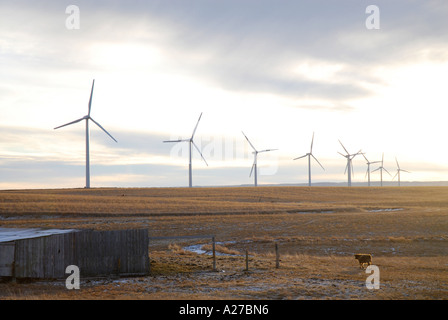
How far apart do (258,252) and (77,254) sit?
Result: 15.2 metres

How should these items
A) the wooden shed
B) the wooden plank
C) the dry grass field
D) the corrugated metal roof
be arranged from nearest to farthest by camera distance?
the dry grass field < the wooden plank < the wooden shed < the corrugated metal roof

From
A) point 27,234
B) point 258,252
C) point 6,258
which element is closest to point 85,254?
point 6,258

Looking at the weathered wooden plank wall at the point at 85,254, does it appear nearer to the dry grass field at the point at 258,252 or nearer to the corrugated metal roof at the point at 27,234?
the dry grass field at the point at 258,252

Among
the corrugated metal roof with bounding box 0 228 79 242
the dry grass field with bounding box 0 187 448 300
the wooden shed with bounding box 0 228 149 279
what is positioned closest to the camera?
the dry grass field with bounding box 0 187 448 300

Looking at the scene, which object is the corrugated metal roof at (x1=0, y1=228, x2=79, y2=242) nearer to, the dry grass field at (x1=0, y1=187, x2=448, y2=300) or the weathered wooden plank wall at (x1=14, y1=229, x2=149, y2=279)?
the weathered wooden plank wall at (x1=14, y1=229, x2=149, y2=279)

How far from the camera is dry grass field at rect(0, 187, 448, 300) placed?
1769 centimetres

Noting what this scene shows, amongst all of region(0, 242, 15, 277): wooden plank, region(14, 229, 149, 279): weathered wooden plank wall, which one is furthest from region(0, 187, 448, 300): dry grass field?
region(14, 229, 149, 279): weathered wooden plank wall

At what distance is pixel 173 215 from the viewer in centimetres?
6144

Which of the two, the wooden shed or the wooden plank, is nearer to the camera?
the wooden plank

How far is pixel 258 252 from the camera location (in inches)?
1309

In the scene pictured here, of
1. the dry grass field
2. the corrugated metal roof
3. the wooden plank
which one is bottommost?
the dry grass field
